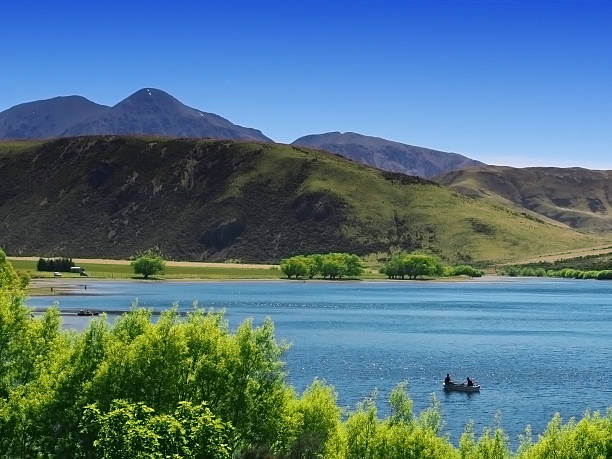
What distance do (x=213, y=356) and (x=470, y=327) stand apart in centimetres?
12224

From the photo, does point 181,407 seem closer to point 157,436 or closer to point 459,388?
point 157,436

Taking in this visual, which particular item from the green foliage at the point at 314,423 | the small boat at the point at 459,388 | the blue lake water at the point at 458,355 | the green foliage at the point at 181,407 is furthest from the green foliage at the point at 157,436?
the small boat at the point at 459,388

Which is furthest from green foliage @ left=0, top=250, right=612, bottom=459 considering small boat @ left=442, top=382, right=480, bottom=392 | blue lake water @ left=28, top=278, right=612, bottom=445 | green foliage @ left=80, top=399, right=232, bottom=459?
small boat @ left=442, top=382, right=480, bottom=392

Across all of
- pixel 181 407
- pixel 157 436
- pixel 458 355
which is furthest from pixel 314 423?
pixel 458 355

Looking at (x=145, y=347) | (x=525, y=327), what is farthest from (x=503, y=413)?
(x=525, y=327)

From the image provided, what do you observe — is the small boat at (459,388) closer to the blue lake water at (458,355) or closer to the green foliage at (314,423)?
the blue lake water at (458,355)

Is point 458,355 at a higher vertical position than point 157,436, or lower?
lower

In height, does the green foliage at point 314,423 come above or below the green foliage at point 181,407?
below

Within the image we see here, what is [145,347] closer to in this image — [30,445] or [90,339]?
[90,339]

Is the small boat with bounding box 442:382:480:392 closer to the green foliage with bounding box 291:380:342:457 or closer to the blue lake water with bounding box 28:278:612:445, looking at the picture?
the blue lake water with bounding box 28:278:612:445

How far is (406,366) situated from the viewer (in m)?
111

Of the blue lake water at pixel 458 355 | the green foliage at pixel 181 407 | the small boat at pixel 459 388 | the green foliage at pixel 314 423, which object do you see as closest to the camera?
the green foliage at pixel 181 407

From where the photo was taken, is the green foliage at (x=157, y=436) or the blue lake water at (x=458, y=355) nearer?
the green foliage at (x=157, y=436)

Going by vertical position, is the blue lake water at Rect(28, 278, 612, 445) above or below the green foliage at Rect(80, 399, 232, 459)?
→ below
